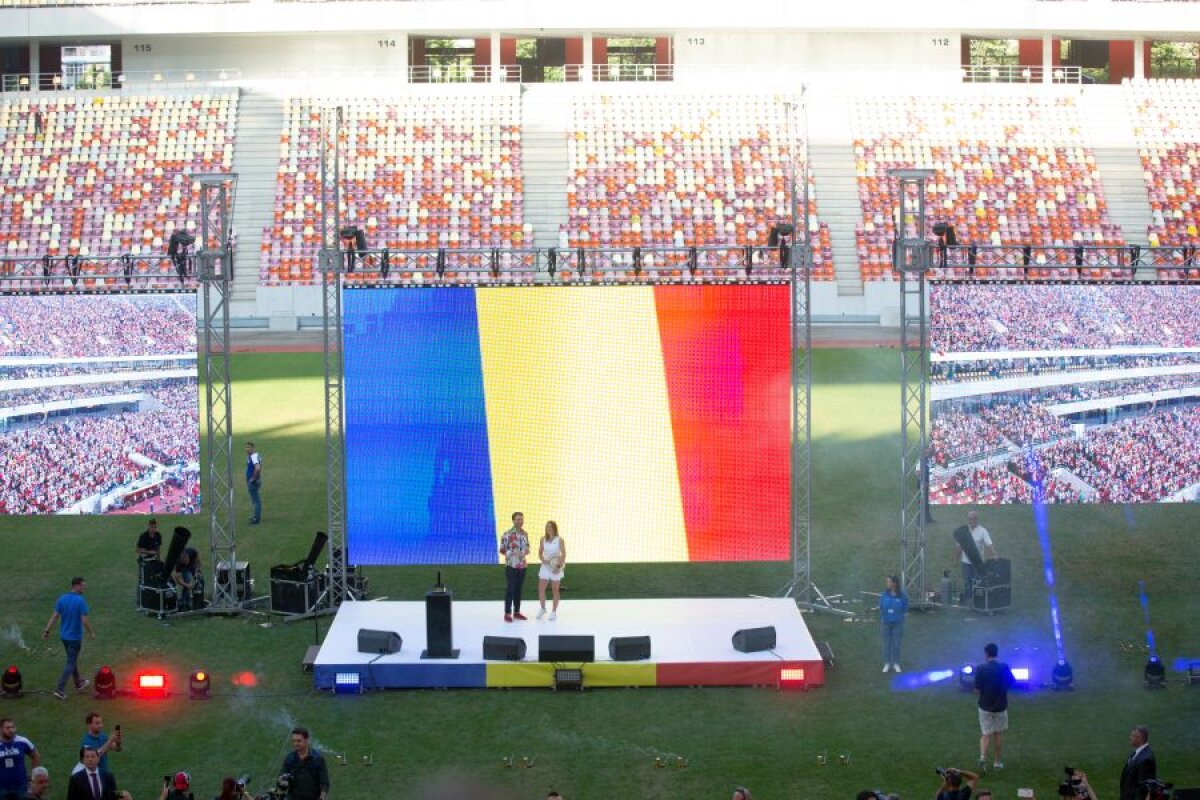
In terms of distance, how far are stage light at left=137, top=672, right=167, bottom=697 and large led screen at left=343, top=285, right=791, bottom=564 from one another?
11.9 feet

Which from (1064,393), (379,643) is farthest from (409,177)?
(379,643)

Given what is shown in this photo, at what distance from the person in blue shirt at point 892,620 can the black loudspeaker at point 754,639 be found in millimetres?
1292

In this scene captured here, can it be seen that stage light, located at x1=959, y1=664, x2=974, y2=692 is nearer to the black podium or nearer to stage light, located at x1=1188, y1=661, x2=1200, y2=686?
stage light, located at x1=1188, y1=661, x2=1200, y2=686

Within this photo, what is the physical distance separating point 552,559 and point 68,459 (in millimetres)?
6906

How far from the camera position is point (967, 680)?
1848 cm

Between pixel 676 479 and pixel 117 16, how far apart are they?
39.3 meters

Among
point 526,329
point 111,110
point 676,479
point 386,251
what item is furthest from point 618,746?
point 111,110

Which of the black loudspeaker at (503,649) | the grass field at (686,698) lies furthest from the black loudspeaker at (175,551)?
the black loudspeaker at (503,649)

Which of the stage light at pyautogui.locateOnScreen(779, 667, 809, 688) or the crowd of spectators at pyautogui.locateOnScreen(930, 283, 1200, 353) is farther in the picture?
the crowd of spectators at pyautogui.locateOnScreen(930, 283, 1200, 353)

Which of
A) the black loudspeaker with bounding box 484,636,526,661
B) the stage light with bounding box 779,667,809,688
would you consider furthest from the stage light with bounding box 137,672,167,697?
the stage light with bounding box 779,667,809,688

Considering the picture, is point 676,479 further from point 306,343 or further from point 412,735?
point 306,343

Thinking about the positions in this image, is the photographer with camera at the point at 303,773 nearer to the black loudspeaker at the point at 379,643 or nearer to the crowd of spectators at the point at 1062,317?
the black loudspeaker at the point at 379,643

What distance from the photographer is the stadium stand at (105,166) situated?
48938mm

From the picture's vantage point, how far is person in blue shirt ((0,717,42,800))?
14.0 meters
